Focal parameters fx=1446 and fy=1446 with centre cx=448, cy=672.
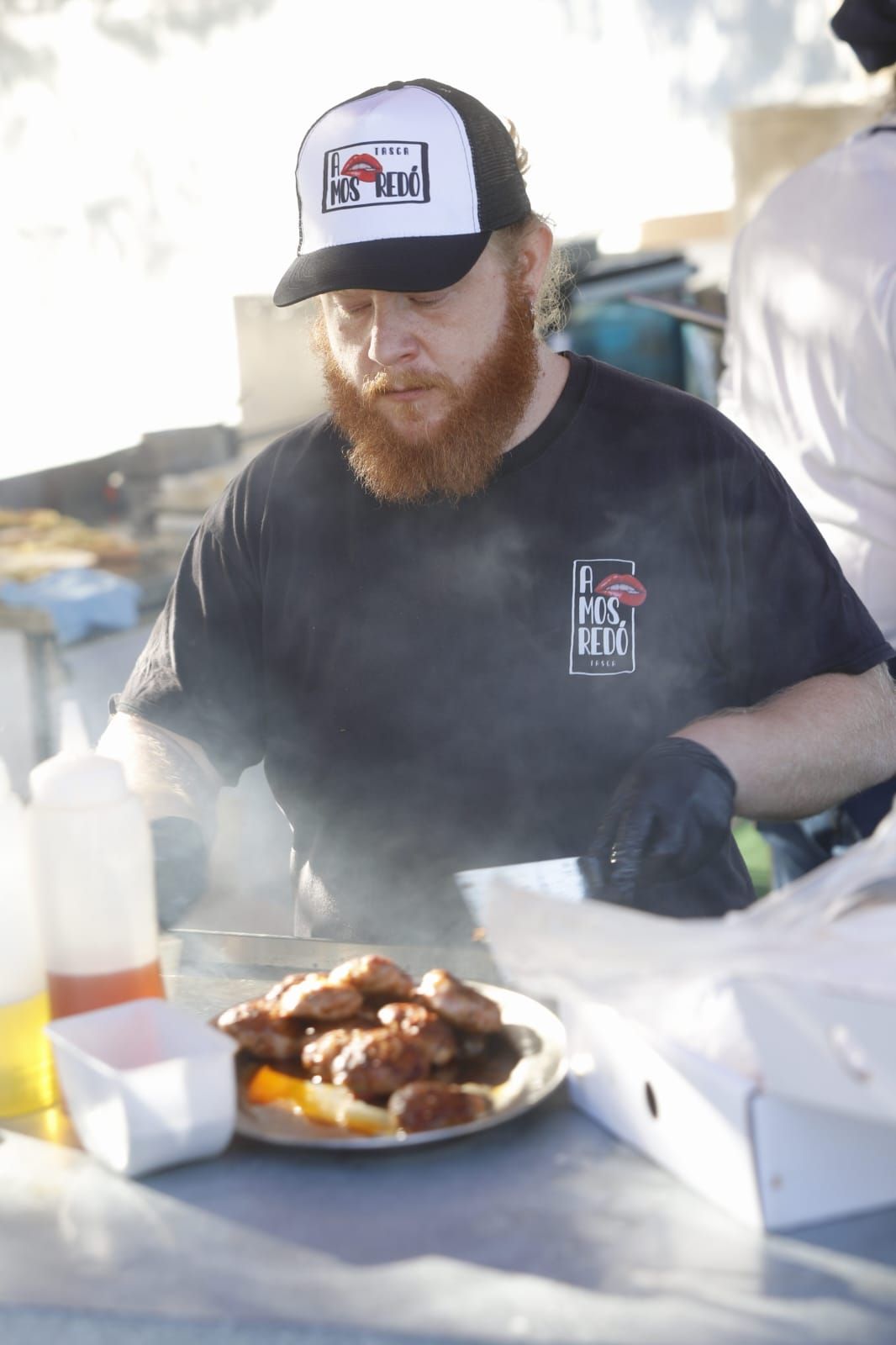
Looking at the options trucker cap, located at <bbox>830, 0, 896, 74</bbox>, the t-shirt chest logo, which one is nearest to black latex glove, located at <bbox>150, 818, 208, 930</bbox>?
the t-shirt chest logo

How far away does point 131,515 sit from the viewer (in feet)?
14.1

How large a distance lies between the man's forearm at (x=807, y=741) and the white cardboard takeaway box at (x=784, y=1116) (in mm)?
745

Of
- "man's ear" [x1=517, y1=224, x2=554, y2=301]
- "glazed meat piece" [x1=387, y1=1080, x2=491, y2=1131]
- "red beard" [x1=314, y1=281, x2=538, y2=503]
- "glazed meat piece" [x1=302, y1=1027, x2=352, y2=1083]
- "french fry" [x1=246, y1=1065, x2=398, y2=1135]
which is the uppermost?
"man's ear" [x1=517, y1=224, x2=554, y2=301]

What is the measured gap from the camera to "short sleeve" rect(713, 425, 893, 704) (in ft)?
6.00

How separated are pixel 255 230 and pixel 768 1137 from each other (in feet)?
15.5

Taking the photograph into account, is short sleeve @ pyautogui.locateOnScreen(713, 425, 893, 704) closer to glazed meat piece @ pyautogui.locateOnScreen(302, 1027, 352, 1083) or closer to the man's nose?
the man's nose

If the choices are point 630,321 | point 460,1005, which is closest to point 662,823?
point 460,1005

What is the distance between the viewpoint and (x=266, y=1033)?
3.87ft

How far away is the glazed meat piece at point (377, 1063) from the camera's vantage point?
1.11 m

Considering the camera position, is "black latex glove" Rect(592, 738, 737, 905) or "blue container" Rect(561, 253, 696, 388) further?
"blue container" Rect(561, 253, 696, 388)

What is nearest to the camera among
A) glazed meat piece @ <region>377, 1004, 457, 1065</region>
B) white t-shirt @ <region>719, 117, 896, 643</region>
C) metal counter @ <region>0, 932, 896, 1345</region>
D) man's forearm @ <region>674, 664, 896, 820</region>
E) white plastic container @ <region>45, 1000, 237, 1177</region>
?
metal counter @ <region>0, 932, 896, 1345</region>

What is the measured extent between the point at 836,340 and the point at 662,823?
1362 mm

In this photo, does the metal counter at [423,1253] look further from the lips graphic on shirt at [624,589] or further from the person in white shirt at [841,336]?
the person in white shirt at [841,336]

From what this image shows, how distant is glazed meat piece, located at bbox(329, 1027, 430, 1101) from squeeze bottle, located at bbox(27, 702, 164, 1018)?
184 millimetres
